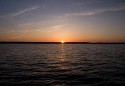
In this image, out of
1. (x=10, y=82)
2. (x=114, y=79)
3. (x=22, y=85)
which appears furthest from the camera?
(x=114, y=79)

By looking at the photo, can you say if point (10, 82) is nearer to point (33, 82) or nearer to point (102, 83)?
point (33, 82)

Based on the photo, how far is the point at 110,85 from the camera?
19438mm

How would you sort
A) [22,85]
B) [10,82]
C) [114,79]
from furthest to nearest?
[114,79]
[10,82]
[22,85]

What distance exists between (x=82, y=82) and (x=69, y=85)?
2.17 metres

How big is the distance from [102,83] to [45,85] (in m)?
6.42

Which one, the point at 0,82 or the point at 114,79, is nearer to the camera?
the point at 0,82

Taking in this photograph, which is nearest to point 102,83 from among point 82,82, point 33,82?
point 82,82

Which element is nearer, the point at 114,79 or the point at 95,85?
the point at 95,85

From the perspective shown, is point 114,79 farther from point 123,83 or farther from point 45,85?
point 45,85

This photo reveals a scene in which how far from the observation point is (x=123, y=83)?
790 inches

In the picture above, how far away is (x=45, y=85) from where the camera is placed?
62.7 ft

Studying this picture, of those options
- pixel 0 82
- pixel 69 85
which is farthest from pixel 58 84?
pixel 0 82

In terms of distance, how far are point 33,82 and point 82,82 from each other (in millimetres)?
5645

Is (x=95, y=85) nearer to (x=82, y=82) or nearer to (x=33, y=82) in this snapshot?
(x=82, y=82)
